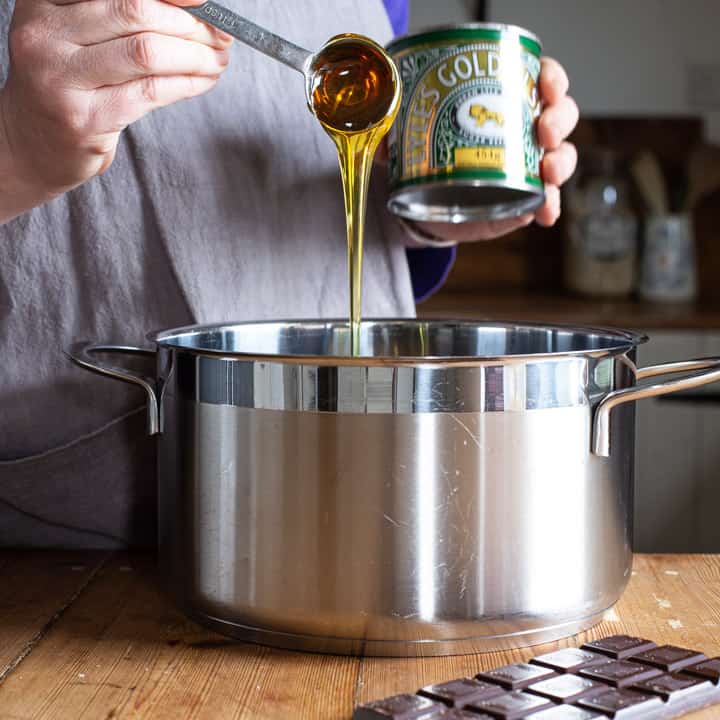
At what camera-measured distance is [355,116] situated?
805 millimetres

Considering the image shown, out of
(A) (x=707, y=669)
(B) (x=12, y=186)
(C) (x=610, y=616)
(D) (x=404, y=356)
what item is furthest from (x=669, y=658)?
(B) (x=12, y=186)

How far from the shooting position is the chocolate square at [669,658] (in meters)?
0.59

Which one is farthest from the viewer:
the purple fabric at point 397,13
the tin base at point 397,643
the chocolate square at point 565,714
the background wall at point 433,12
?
the background wall at point 433,12

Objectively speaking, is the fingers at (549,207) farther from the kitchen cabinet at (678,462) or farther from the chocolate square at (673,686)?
the kitchen cabinet at (678,462)

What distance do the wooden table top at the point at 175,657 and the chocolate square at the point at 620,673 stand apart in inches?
1.3

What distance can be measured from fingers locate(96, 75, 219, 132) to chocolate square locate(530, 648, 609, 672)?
0.42 m

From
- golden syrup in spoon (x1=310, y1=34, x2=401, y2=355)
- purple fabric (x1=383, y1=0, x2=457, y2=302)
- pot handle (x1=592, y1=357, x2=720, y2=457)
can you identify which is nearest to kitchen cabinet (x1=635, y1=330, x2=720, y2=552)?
purple fabric (x1=383, y1=0, x2=457, y2=302)

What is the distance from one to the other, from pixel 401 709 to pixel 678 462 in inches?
67.5

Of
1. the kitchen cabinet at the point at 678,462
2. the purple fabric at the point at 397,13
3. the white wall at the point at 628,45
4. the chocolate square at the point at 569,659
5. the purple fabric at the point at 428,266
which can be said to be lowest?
the kitchen cabinet at the point at 678,462

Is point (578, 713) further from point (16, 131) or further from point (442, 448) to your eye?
point (16, 131)

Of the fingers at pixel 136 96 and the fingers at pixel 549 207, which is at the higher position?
the fingers at pixel 136 96

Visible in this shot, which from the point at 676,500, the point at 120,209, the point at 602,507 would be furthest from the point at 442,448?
the point at 676,500

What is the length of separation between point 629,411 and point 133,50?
0.39m

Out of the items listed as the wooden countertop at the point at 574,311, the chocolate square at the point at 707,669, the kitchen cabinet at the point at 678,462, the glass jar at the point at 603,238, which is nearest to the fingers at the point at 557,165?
the chocolate square at the point at 707,669
